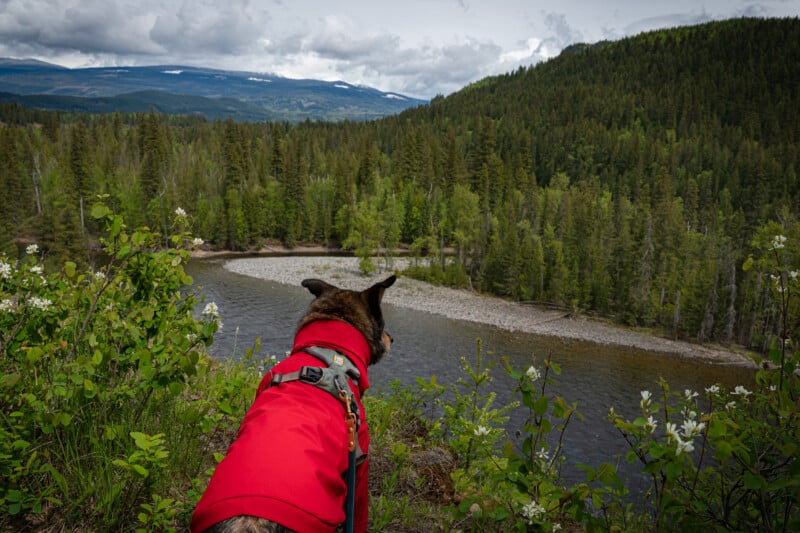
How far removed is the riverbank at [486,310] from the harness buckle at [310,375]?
29549mm

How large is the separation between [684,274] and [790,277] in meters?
47.5

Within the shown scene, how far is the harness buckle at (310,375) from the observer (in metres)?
2.18

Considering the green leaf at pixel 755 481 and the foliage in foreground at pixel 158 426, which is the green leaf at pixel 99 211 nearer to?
the foliage in foreground at pixel 158 426

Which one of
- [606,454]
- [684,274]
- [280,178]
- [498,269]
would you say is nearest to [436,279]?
[498,269]

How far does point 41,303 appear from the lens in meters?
2.44

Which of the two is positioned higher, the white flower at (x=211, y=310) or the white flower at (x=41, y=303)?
the white flower at (x=41, y=303)

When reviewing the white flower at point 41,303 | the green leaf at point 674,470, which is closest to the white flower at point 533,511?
the green leaf at point 674,470

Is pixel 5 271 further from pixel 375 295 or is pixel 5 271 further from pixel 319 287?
pixel 375 295

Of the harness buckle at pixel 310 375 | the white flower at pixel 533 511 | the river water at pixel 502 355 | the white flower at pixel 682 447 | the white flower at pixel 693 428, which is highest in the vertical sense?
the white flower at pixel 693 428

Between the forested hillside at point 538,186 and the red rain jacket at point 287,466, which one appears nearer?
the red rain jacket at point 287,466

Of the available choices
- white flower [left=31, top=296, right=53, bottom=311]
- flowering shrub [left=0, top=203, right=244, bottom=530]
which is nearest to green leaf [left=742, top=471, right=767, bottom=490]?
flowering shrub [left=0, top=203, right=244, bottom=530]

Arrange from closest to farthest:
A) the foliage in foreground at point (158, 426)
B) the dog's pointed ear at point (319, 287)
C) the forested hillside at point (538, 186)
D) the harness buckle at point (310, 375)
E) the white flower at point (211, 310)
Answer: the foliage in foreground at point (158, 426) → the harness buckle at point (310, 375) → the white flower at point (211, 310) → the dog's pointed ear at point (319, 287) → the forested hillside at point (538, 186)

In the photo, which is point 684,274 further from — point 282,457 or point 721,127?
point 721,127

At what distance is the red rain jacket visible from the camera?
1.53m
